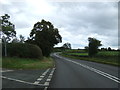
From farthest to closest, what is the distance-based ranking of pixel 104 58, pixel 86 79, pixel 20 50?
pixel 104 58 < pixel 20 50 < pixel 86 79

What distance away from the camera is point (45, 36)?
190 ft

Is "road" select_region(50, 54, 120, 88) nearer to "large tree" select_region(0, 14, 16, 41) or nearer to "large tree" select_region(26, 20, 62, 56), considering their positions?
"large tree" select_region(0, 14, 16, 41)

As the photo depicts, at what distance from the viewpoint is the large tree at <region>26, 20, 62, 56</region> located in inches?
2245

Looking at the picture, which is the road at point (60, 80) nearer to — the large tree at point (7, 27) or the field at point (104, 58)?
the field at point (104, 58)

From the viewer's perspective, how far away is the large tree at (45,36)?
57.0 metres

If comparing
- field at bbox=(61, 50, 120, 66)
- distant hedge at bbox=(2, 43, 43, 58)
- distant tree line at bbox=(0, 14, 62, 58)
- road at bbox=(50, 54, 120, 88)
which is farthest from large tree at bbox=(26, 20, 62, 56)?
road at bbox=(50, 54, 120, 88)

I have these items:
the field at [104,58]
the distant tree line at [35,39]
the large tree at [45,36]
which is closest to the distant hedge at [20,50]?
the distant tree line at [35,39]

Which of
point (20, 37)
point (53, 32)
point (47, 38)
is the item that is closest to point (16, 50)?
point (47, 38)

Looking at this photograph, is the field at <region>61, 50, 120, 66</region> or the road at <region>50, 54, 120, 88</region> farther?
the field at <region>61, 50, 120, 66</region>

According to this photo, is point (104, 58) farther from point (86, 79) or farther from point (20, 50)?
point (86, 79)

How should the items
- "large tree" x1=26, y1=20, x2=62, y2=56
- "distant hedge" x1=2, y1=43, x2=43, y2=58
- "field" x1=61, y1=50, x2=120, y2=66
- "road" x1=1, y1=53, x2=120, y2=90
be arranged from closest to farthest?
1. "road" x1=1, y1=53, x2=120, y2=90
2. "field" x1=61, y1=50, x2=120, y2=66
3. "distant hedge" x1=2, y1=43, x2=43, y2=58
4. "large tree" x1=26, y1=20, x2=62, y2=56

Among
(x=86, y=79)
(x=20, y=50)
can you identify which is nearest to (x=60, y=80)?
(x=86, y=79)

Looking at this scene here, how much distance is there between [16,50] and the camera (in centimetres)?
3681

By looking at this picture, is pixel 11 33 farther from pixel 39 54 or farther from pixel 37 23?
pixel 37 23
